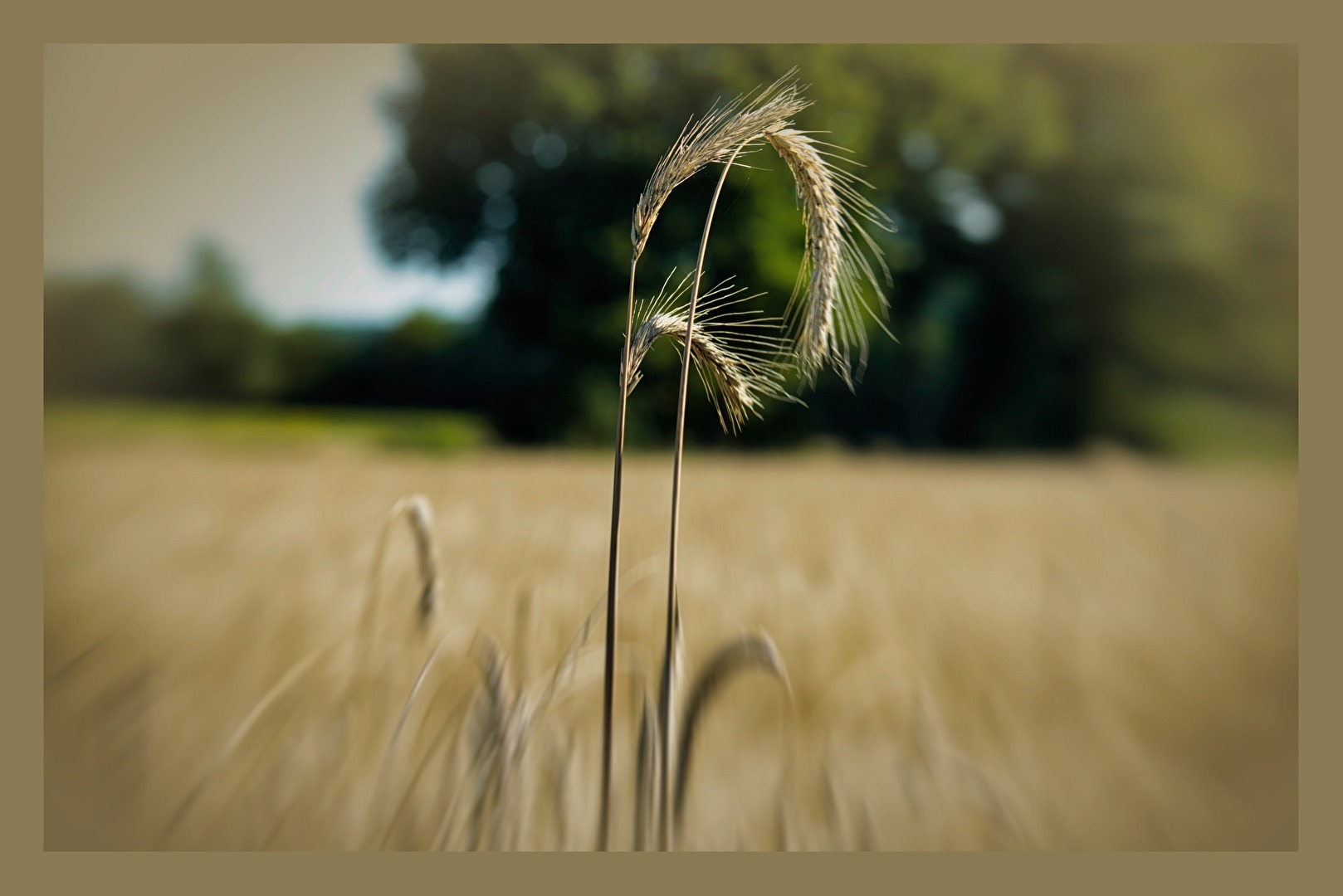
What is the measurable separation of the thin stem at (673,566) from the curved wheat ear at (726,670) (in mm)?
28

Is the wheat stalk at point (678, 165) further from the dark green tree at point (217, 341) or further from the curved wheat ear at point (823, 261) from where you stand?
the dark green tree at point (217, 341)

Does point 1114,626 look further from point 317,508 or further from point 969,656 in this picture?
point 317,508

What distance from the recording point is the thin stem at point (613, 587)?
3.27 feet

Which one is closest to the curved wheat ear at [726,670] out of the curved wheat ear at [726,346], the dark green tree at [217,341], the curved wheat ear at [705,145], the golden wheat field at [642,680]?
the golden wheat field at [642,680]

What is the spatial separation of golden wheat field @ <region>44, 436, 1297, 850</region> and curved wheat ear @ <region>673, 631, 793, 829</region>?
0.08ft

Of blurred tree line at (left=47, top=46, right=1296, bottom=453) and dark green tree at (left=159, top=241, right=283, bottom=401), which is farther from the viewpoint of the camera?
dark green tree at (left=159, top=241, right=283, bottom=401)

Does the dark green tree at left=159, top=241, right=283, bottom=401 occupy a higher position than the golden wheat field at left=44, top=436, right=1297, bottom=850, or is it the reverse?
the dark green tree at left=159, top=241, right=283, bottom=401

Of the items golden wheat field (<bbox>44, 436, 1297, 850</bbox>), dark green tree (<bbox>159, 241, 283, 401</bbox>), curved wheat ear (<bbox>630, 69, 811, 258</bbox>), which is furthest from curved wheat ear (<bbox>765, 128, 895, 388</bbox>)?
dark green tree (<bbox>159, 241, 283, 401</bbox>)

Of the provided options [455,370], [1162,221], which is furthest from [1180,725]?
[455,370]

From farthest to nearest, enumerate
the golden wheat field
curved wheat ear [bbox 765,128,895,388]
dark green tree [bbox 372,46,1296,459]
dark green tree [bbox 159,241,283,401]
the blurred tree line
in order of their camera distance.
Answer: dark green tree [bbox 159,241,283,401] < dark green tree [bbox 372,46,1296,459] < the blurred tree line < the golden wheat field < curved wheat ear [bbox 765,128,895,388]

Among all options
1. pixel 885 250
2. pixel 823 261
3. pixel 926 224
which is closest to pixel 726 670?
pixel 823 261

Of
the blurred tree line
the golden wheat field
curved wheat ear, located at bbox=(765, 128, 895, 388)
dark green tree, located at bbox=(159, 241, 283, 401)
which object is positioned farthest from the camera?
dark green tree, located at bbox=(159, 241, 283, 401)

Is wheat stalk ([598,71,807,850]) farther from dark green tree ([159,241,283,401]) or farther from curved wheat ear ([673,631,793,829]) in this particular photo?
dark green tree ([159,241,283,401])

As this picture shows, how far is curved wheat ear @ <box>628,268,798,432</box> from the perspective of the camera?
40.7 inches
